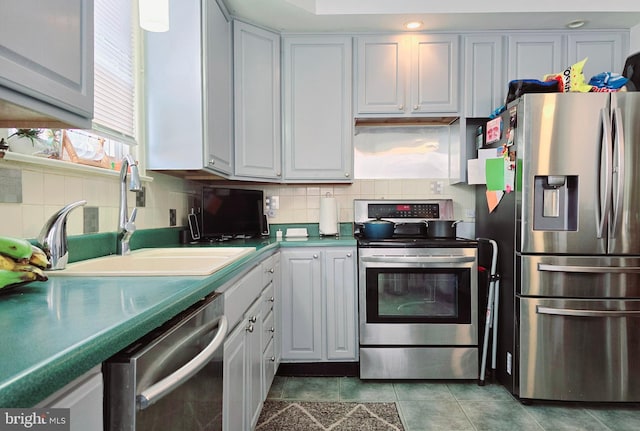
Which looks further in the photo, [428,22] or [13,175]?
[428,22]

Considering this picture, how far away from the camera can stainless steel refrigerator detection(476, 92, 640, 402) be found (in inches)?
78.7

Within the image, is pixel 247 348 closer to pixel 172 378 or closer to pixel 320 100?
pixel 172 378

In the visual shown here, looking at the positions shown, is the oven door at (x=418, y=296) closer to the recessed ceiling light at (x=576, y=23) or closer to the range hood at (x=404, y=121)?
the range hood at (x=404, y=121)

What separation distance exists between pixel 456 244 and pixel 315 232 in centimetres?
110

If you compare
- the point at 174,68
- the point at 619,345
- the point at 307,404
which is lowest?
the point at 307,404

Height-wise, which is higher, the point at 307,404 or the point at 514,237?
the point at 514,237

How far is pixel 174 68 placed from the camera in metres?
2.01

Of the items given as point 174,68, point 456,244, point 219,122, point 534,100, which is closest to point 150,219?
point 219,122

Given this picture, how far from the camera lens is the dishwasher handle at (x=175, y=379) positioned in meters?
0.62

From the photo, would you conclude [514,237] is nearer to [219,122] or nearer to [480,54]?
[480,54]

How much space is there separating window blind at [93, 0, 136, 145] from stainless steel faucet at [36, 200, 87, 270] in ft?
1.92

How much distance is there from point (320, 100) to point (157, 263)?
1690mm

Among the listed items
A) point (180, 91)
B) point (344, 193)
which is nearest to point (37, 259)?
point (180, 91)

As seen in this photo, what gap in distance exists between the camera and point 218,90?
223cm
